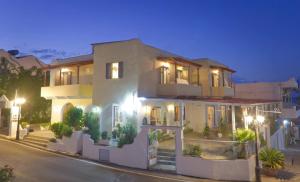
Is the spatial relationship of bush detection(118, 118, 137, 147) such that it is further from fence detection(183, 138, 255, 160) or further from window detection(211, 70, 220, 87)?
window detection(211, 70, 220, 87)

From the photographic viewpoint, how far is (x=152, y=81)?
2364 cm

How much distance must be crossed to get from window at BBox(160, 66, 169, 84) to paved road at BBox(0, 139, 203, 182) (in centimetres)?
1066

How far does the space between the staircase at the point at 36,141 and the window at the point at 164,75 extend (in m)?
12.1

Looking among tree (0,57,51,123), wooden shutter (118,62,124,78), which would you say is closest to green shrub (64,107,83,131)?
Answer: wooden shutter (118,62,124,78)

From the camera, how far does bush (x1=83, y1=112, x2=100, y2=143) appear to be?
69.5 feet

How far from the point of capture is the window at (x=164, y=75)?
24944 mm

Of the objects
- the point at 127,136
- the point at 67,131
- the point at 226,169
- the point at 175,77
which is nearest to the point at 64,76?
the point at 67,131

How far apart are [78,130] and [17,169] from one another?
5786 mm

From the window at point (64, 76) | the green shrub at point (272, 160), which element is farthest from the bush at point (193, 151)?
the window at point (64, 76)

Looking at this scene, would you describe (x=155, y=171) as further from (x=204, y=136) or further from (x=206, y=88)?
(x=206, y=88)

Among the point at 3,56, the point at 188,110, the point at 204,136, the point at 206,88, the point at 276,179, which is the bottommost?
the point at 276,179

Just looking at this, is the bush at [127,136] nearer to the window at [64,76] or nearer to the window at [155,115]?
the window at [155,115]

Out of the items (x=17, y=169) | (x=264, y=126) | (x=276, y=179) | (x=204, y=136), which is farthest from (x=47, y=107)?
(x=276, y=179)

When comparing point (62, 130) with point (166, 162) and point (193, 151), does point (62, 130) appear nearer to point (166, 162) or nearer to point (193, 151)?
point (166, 162)
